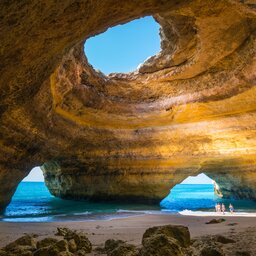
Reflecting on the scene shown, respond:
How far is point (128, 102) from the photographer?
55.8ft

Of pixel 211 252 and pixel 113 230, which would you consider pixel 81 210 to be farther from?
pixel 211 252

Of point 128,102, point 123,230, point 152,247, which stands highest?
point 128,102

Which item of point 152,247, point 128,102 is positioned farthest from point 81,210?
point 152,247

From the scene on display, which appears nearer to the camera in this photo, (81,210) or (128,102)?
(81,210)

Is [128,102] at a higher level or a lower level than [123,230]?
higher

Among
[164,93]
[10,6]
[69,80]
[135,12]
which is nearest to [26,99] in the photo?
[69,80]

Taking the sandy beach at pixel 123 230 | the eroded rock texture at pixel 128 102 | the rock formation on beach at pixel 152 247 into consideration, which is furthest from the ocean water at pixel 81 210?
the rock formation on beach at pixel 152 247

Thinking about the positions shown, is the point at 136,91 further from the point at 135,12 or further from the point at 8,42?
the point at 8,42

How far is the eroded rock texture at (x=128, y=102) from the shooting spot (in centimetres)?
552

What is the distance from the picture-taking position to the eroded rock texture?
552 cm

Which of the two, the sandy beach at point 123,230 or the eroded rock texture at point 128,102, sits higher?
the eroded rock texture at point 128,102

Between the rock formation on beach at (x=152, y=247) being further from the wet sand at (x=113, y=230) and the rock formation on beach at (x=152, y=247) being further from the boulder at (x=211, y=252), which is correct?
the wet sand at (x=113, y=230)

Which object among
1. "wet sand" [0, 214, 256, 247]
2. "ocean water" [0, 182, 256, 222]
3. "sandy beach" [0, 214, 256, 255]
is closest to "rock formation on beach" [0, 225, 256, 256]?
"sandy beach" [0, 214, 256, 255]

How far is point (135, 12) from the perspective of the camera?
6004 mm
